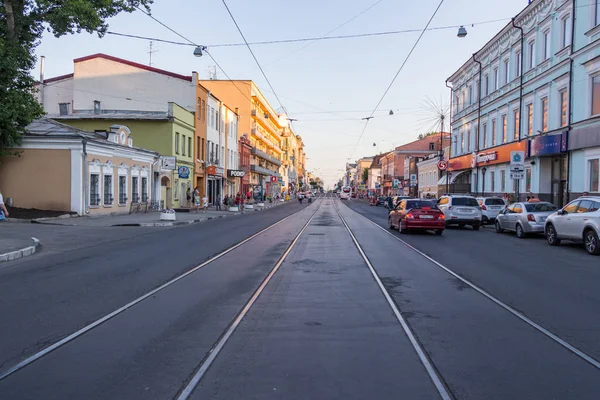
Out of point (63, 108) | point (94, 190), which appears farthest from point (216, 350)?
point (63, 108)

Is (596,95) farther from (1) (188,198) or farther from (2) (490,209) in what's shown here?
(1) (188,198)

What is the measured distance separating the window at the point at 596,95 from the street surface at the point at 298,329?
547 inches

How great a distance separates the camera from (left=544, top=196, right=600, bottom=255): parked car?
1424cm

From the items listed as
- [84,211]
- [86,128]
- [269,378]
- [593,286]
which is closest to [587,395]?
[269,378]

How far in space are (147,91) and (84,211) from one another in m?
18.9

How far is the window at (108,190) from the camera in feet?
96.2

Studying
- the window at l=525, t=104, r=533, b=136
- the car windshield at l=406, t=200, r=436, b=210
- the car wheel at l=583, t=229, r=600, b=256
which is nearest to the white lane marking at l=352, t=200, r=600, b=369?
the car wheel at l=583, t=229, r=600, b=256

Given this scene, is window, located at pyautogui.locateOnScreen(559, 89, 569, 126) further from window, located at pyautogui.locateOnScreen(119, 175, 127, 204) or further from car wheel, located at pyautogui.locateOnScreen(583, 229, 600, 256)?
window, located at pyautogui.locateOnScreen(119, 175, 127, 204)

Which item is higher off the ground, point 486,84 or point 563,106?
point 486,84

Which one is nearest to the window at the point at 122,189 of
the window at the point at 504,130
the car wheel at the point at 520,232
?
the car wheel at the point at 520,232

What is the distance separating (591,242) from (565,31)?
16285mm

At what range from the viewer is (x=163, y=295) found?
832cm

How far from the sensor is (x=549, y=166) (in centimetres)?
2883

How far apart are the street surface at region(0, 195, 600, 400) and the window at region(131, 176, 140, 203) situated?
71.2 feet
